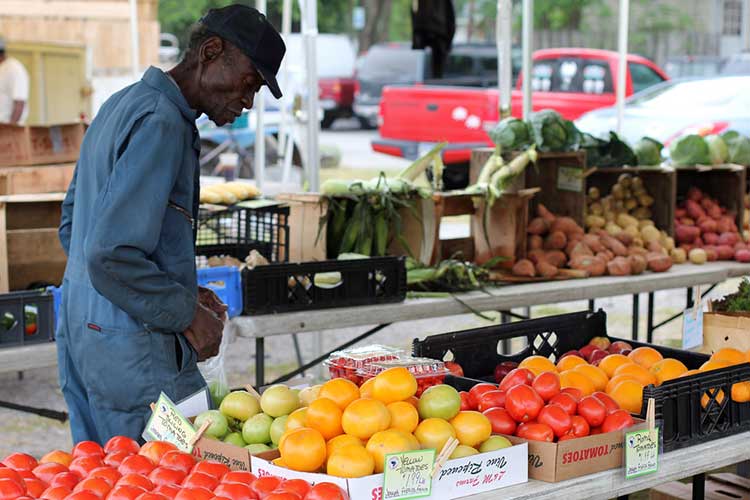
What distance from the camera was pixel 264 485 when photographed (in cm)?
204

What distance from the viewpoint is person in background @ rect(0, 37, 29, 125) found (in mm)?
9352

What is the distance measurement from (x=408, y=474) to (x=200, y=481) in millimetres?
401

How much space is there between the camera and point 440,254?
17.1 feet

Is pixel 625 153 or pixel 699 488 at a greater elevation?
pixel 625 153

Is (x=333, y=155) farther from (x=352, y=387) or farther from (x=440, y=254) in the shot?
(x=352, y=387)

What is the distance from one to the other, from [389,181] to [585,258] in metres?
1.09

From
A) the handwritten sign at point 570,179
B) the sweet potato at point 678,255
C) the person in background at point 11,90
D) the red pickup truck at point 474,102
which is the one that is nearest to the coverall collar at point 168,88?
the handwritten sign at point 570,179

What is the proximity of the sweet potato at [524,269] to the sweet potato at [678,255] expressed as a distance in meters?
1.08

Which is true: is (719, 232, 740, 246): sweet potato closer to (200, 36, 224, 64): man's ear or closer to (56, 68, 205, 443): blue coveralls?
(56, 68, 205, 443): blue coveralls

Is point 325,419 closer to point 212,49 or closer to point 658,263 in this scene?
point 212,49

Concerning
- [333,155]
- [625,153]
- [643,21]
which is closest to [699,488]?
[625,153]

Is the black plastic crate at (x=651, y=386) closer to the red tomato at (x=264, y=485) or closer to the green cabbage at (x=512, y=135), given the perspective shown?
the red tomato at (x=264, y=485)

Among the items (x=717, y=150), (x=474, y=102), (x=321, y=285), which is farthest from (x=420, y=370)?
(x=474, y=102)

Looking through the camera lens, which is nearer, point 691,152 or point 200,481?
point 200,481
